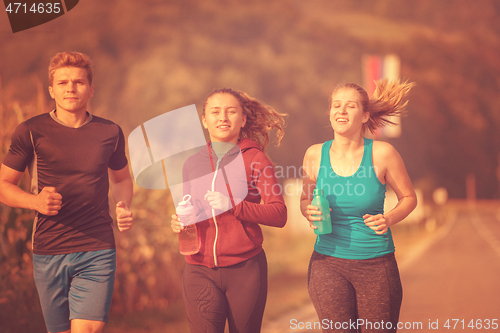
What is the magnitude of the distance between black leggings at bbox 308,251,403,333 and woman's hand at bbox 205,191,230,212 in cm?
61

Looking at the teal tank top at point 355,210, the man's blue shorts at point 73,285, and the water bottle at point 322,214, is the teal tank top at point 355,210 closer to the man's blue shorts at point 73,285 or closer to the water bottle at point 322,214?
the water bottle at point 322,214

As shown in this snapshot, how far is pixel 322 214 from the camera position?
6.45 ft

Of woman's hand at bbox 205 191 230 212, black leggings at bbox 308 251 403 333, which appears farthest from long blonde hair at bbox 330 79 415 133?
woman's hand at bbox 205 191 230 212

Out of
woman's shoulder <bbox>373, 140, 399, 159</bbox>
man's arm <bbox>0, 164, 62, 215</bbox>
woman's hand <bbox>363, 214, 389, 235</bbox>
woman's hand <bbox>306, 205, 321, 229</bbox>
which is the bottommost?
woman's hand <bbox>363, 214, 389, 235</bbox>

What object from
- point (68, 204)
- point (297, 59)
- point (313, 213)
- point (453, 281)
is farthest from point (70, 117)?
point (453, 281)

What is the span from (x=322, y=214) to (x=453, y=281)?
8.23 ft

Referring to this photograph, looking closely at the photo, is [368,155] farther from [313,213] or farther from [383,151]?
[313,213]

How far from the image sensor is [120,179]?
2205mm

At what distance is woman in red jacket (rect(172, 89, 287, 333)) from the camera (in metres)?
1.87

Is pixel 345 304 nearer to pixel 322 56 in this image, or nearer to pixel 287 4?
pixel 322 56

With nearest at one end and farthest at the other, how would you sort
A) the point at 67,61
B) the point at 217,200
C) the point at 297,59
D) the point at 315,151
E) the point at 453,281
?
1. the point at 217,200
2. the point at 67,61
3. the point at 315,151
4. the point at 453,281
5. the point at 297,59

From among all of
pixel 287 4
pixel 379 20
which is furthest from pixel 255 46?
pixel 379 20

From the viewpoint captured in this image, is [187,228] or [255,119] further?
[255,119]

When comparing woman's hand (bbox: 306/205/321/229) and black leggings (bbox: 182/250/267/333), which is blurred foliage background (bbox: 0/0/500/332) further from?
woman's hand (bbox: 306/205/321/229)
